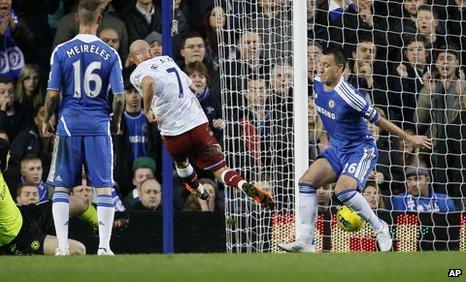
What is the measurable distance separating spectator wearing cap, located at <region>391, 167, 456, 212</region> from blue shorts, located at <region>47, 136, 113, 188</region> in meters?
4.16

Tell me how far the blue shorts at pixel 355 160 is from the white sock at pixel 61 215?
255 centimetres

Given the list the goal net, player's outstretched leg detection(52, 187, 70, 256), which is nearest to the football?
the goal net

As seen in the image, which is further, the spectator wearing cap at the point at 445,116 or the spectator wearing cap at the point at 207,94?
the spectator wearing cap at the point at 207,94

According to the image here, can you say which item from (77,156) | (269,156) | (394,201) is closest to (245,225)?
(269,156)

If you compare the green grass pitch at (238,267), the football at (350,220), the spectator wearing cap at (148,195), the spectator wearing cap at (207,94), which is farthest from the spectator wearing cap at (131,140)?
the green grass pitch at (238,267)

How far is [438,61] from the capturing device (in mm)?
16797

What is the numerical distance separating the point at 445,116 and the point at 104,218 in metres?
4.81

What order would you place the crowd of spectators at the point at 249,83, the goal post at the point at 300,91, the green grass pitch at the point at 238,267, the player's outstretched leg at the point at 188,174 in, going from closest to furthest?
1. the green grass pitch at the point at 238,267
2. the goal post at the point at 300,91
3. the player's outstretched leg at the point at 188,174
4. the crowd of spectators at the point at 249,83

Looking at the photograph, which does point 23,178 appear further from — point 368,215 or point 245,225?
point 368,215

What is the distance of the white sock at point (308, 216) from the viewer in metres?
14.2

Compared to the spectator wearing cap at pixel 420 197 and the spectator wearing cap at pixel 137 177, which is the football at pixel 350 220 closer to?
the spectator wearing cap at pixel 420 197

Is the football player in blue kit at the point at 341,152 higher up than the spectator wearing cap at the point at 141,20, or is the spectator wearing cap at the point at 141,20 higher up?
the spectator wearing cap at the point at 141,20

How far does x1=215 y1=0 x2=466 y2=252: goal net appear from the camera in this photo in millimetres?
15820

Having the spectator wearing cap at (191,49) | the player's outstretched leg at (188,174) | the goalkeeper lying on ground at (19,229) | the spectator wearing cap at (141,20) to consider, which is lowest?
the goalkeeper lying on ground at (19,229)
